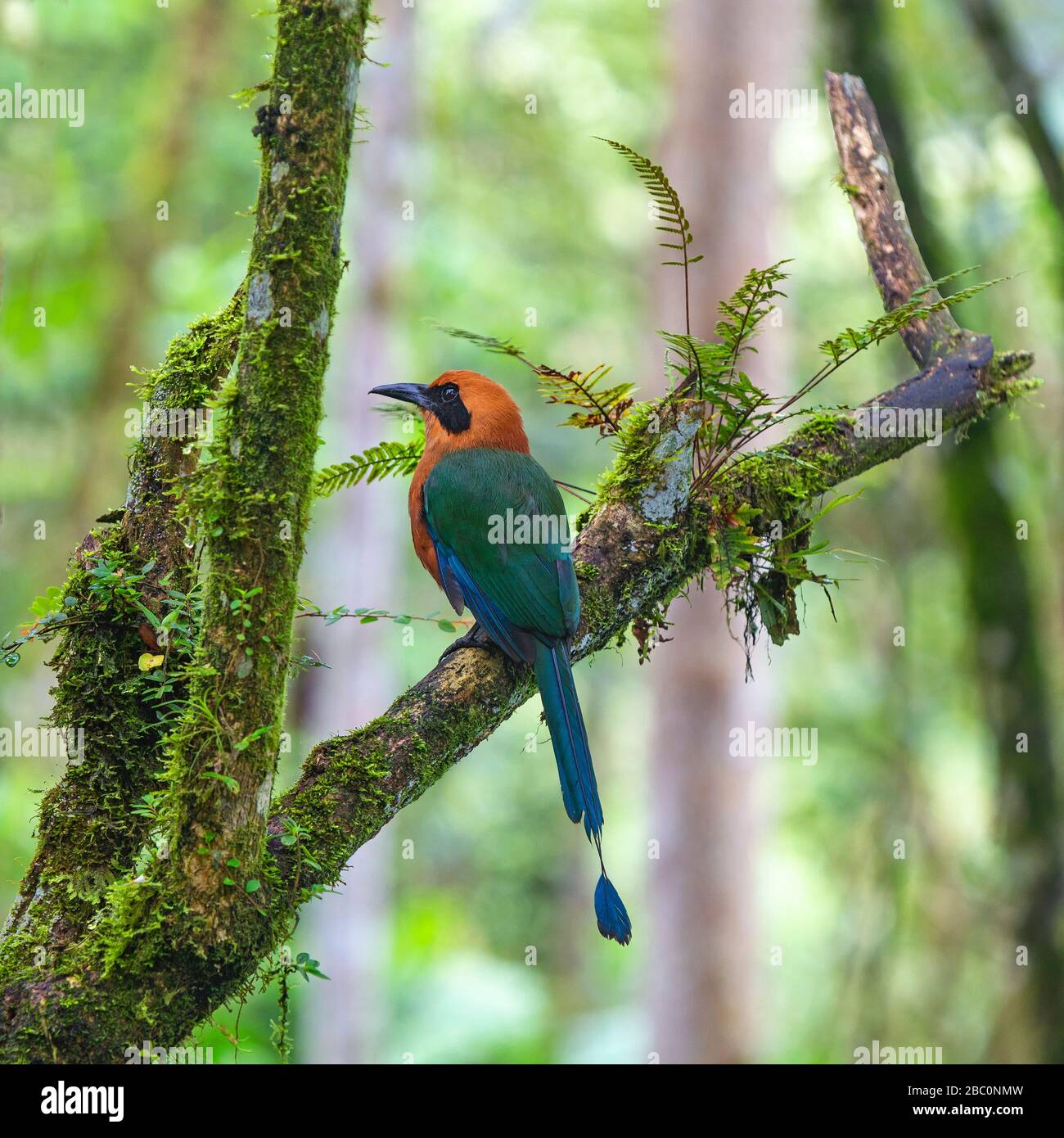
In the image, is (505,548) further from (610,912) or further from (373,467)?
(610,912)

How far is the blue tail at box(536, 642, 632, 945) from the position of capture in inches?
99.5

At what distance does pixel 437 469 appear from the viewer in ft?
11.8

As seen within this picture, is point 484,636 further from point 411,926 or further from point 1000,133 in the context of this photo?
point 411,926

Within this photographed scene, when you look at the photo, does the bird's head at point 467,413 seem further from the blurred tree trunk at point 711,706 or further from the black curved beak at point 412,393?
the blurred tree trunk at point 711,706

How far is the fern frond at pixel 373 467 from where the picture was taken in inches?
129

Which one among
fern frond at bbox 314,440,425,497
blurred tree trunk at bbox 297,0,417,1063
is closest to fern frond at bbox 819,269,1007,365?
fern frond at bbox 314,440,425,497

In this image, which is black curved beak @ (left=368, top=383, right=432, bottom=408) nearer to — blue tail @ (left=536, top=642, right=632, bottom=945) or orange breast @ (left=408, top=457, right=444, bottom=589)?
orange breast @ (left=408, top=457, right=444, bottom=589)

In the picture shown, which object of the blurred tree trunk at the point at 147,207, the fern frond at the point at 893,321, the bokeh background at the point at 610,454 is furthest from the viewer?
the blurred tree trunk at the point at 147,207

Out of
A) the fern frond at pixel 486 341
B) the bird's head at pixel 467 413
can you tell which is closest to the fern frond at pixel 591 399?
the fern frond at pixel 486 341

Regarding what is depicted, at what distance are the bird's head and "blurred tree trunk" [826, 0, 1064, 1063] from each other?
2.25 m

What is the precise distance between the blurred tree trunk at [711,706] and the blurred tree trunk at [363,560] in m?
2.13

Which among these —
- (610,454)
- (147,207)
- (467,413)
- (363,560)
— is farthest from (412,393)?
(610,454)

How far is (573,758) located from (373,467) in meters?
1.23

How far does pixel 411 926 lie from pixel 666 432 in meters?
9.12
